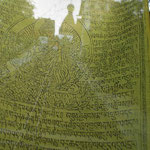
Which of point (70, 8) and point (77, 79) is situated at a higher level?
point (70, 8)

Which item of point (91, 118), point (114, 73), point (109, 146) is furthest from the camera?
point (114, 73)

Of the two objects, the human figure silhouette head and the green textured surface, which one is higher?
the human figure silhouette head

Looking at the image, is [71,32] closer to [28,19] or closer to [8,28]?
[28,19]

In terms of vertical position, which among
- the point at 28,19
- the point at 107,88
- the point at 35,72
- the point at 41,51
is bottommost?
the point at 107,88

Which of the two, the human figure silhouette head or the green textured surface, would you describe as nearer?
the green textured surface

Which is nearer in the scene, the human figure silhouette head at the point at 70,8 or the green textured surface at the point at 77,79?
the green textured surface at the point at 77,79

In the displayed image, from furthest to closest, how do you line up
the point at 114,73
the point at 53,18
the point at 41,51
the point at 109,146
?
the point at 53,18 < the point at 41,51 < the point at 114,73 < the point at 109,146

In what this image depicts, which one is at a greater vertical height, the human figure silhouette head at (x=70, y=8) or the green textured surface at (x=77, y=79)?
the human figure silhouette head at (x=70, y=8)

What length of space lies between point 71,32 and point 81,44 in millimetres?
221

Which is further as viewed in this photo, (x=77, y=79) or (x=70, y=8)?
(x=70, y=8)

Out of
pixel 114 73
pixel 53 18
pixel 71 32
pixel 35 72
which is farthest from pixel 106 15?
pixel 35 72

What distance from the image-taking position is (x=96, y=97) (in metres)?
2.06

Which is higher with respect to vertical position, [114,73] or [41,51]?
[41,51]

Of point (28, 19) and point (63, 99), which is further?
point (28, 19)
